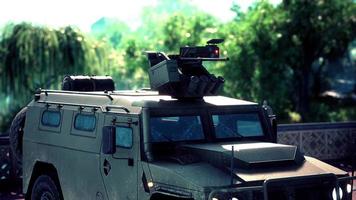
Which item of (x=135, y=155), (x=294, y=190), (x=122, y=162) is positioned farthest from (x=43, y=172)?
(x=294, y=190)

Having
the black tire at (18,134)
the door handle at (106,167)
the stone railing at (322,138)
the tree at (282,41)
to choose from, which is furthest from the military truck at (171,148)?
the tree at (282,41)

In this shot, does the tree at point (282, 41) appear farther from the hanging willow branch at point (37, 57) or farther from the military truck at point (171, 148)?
the military truck at point (171, 148)

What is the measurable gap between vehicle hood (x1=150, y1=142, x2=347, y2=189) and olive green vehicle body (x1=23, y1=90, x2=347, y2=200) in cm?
1

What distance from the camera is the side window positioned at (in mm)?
8211

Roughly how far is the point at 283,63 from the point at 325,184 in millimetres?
32367

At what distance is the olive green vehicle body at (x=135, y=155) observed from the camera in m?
7.37

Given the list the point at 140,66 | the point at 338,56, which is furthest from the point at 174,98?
the point at 140,66

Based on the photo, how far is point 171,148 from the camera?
8.12 m

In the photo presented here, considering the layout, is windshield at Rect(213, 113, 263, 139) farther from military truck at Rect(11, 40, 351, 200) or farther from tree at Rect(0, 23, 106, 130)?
tree at Rect(0, 23, 106, 130)

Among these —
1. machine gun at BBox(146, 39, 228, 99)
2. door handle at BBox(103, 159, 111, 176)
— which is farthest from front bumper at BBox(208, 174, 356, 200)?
door handle at BBox(103, 159, 111, 176)

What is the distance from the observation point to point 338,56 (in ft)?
142

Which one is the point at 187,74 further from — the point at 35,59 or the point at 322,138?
the point at 35,59

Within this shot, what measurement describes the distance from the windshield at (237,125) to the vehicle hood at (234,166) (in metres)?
0.59

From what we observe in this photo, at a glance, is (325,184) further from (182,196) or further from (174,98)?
(174,98)
